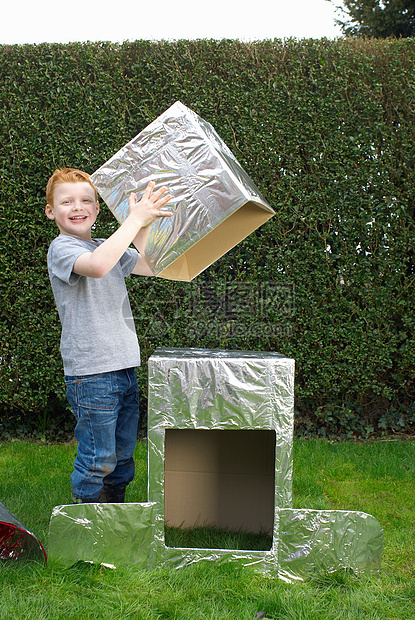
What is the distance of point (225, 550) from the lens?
1681mm

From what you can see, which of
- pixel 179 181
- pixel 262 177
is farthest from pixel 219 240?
pixel 262 177

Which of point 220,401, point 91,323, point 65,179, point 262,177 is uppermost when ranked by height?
point 262,177

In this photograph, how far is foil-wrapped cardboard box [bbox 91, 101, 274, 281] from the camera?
1.61 m

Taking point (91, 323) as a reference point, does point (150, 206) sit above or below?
above

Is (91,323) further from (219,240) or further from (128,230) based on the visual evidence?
(219,240)

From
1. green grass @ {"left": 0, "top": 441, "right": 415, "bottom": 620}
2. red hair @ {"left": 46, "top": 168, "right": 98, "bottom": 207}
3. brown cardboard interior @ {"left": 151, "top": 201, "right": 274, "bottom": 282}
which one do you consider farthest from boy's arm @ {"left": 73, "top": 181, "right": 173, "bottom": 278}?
green grass @ {"left": 0, "top": 441, "right": 415, "bottom": 620}

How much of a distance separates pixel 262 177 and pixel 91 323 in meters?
1.96

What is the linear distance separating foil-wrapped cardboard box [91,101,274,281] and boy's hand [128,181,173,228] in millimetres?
20

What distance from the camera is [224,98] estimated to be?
3316 mm

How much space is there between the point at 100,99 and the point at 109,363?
7.28 ft

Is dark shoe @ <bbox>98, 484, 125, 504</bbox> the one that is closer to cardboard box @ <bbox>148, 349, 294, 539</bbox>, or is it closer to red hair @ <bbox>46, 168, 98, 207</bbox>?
cardboard box @ <bbox>148, 349, 294, 539</bbox>

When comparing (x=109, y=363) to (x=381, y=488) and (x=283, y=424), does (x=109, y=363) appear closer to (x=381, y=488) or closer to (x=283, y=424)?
(x=283, y=424)

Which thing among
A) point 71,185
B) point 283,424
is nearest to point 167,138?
point 71,185

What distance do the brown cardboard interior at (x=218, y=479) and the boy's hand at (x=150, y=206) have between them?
99 cm
